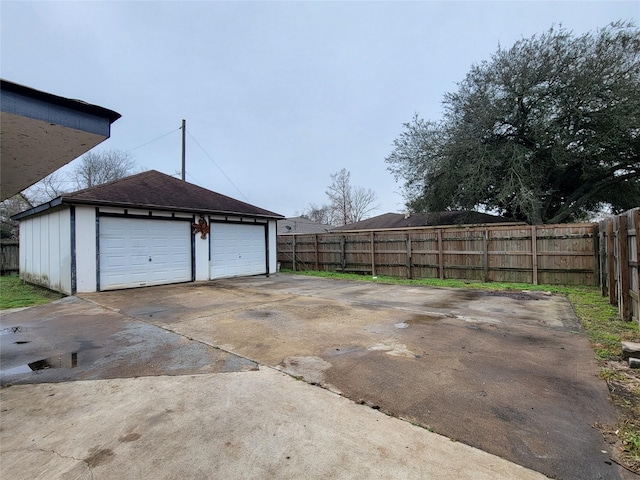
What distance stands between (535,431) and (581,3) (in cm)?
1528

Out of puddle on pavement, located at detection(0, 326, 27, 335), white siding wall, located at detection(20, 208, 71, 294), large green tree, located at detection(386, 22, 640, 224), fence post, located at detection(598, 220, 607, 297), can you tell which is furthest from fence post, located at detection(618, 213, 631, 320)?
white siding wall, located at detection(20, 208, 71, 294)

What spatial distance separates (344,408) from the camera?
8.41 feet

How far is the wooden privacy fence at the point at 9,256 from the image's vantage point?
45.8 ft

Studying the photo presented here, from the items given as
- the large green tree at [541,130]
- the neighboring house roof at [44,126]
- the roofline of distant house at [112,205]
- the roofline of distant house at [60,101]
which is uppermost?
the large green tree at [541,130]

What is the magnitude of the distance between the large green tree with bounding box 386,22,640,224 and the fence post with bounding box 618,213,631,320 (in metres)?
7.76

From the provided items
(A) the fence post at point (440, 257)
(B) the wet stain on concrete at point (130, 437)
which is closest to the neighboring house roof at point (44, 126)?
(B) the wet stain on concrete at point (130, 437)

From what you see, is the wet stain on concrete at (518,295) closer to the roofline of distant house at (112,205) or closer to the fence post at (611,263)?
the fence post at (611,263)

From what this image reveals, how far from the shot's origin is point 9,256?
46.5ft

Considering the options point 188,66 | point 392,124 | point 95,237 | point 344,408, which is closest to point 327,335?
point 344,408

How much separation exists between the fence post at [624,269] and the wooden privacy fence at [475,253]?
15.4 ft

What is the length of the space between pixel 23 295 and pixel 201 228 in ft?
17.6

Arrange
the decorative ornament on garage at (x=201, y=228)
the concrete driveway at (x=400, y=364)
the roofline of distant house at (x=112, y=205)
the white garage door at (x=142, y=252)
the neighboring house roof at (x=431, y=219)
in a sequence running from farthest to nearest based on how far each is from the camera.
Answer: the neighboring house roof at (x=431, y=219), the decorative ornament on garage at (x=201, y=228), the white garage door at (x=142, y=252), the roofline of distant house at (x=112, y=205), the concrete driveway at (x=400, y=364)

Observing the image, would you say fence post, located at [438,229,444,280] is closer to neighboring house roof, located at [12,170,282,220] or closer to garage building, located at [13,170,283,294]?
neighboring house roof, located at [12,170,282,220]

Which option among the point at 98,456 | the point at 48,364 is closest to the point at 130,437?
the point at 98,456
